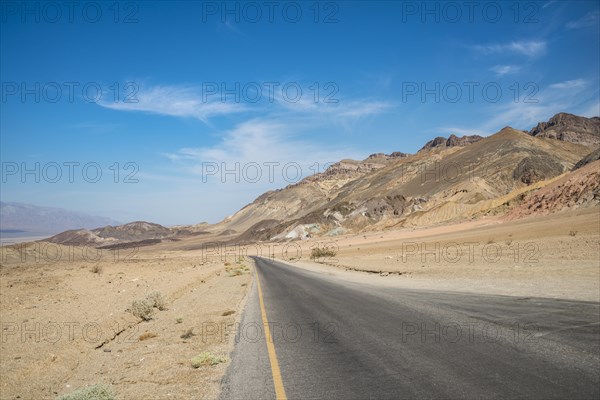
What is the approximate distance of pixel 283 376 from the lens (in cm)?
627

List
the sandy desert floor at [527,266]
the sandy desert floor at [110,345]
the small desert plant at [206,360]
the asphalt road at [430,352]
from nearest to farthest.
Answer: the asphalt road at [430,352] → the sandy desert floor at [110,345] → the small desert plant at [206,360] → the sandy desert floor at [527,266]

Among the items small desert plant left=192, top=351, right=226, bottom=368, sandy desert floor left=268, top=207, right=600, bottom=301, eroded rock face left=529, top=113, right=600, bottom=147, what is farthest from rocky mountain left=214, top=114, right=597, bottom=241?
small desert plant left=192, top=351, right=226, bottom=368

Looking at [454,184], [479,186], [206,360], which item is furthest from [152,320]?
[454,184]

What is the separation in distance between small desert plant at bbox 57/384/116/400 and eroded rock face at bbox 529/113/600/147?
16569cm

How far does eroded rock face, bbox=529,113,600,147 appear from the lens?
139875 mm

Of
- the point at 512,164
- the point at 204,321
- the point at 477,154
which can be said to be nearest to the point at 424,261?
the point at 204,321

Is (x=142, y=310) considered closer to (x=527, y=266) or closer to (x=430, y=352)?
(x=430, y=352)

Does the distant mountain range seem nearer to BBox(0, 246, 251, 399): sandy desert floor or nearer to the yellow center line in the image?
the yellow center line

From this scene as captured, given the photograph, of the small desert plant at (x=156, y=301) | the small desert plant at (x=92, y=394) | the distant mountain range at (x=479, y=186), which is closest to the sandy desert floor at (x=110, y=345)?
the small desert plant at (x=156, y=301)

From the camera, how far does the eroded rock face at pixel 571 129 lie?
5507 inches

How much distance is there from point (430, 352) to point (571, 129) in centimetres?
17755

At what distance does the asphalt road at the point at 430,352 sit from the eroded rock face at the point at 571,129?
158 metres

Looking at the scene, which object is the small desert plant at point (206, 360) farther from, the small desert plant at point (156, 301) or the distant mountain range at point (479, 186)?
the distant mountain range at point (479, 186)

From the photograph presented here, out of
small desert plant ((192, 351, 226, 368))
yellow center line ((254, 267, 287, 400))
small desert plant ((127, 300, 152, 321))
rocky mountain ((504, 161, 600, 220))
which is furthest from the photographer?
rocky mountain ((504, 161, 600, 220))
